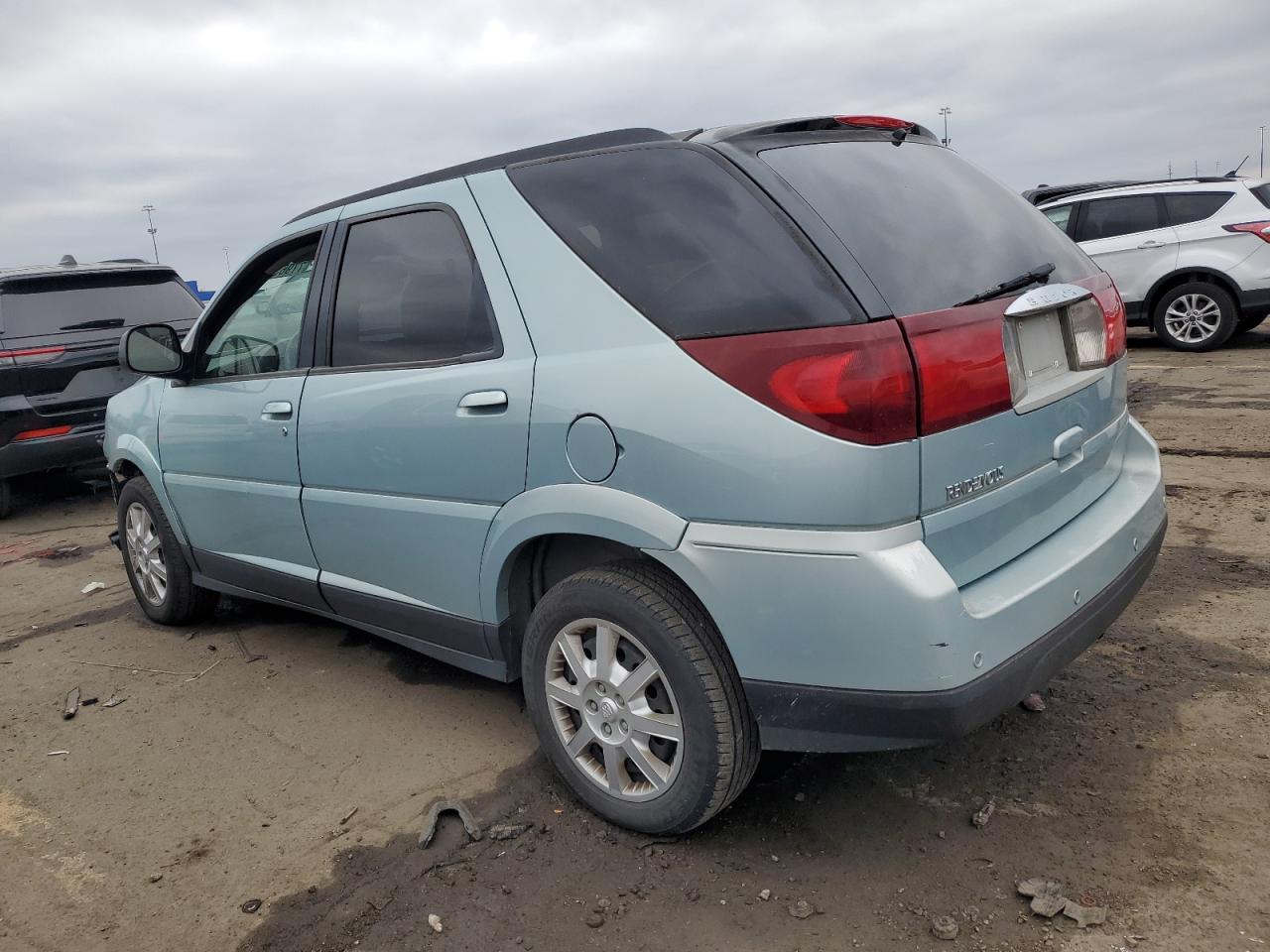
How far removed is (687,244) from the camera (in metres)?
2.42

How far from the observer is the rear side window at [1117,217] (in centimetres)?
1063

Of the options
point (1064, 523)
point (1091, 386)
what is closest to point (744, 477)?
point (1064, 523)

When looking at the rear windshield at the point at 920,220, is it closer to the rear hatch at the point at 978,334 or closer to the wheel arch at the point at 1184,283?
the rear hatch at the point at 978,334

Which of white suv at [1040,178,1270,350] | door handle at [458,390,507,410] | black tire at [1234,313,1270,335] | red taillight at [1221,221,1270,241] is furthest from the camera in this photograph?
black tire at [1234,313,1270,335]

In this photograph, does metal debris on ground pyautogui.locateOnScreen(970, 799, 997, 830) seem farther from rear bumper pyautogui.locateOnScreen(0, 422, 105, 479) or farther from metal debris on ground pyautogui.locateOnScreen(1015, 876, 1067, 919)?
rear bumper pyautogui.locateOnScreen(0, 422, 105, 479)

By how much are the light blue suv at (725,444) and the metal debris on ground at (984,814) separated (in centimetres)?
52

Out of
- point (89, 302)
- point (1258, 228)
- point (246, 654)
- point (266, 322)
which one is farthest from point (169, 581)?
point (1258, 228)

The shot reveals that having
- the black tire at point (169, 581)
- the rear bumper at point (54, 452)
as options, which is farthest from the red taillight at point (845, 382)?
the rear bumper at point (54, 452)

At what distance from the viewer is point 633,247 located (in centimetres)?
252

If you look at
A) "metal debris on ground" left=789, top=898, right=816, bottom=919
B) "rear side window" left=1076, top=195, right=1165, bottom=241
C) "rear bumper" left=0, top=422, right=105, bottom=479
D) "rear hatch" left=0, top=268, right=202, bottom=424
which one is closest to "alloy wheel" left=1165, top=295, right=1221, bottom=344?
"rear side window" left=1076, top=195, right=1165, bottom=241

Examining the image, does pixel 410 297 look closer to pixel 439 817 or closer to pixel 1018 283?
pixel 439 817

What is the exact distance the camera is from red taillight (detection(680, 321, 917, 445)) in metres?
2.09

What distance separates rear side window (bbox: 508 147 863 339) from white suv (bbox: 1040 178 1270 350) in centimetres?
848

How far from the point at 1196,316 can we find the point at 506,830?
10186 millimetres
